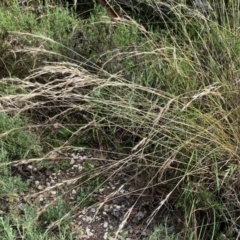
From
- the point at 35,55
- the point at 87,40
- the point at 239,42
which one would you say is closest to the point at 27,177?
the point at 35,55

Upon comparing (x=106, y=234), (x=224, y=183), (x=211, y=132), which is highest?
(x=211, y=132)

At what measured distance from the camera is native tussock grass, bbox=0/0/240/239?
2439 mm

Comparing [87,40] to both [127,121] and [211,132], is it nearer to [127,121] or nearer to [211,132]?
[127,121]

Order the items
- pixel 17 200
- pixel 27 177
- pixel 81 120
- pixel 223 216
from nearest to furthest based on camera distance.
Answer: pixel 223 216 < pixel 17 200 < pixel 27 177 < pixel 81 120

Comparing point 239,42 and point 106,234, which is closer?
point 106,234

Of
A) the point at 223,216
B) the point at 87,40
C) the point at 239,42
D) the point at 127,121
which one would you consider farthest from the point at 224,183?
the point at 87,40

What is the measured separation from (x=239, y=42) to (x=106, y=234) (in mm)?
1284

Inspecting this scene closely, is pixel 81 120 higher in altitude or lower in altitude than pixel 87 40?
lower

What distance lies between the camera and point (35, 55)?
3.12 m

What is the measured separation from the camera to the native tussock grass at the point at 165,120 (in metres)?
2.44

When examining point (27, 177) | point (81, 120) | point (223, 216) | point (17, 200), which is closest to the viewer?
point (223, 216)

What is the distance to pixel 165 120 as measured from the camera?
8.40 ft

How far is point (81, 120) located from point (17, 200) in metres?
0.66

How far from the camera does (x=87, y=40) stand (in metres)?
3.26
